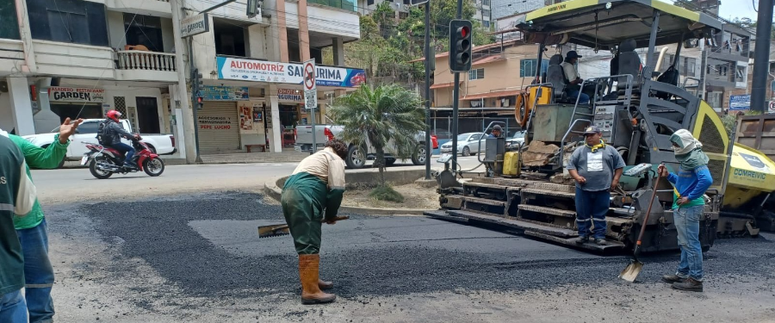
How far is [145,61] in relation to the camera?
58.4 feet

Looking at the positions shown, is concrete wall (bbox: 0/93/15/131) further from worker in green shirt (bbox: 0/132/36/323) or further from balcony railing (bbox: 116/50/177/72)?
worker in green shirt (bbox: 0/132/36/323)

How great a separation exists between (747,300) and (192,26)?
17.5 metres

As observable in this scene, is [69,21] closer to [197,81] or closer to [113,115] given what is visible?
[197,81]

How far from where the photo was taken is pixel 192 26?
54.0 ft

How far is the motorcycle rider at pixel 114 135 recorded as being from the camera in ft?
32.8

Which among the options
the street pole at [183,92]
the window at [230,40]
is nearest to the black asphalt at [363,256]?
the street pole at [183,92]

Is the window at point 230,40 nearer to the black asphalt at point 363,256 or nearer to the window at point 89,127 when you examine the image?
the window at point 89,127

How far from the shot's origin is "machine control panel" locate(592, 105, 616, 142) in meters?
5.77

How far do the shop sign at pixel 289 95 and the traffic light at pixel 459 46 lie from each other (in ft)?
49.3

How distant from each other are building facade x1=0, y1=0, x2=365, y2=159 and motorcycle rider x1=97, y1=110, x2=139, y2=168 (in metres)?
5.50

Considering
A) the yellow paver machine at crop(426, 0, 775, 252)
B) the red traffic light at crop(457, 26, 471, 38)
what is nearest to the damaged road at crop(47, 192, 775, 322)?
the yellow paver machine at crop(426, 0, 775, 252)

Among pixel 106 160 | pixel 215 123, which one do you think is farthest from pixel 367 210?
pixel 215 123

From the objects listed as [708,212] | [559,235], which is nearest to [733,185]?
[708,212]

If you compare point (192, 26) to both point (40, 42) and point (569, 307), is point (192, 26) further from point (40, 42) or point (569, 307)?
point (569, 307)
